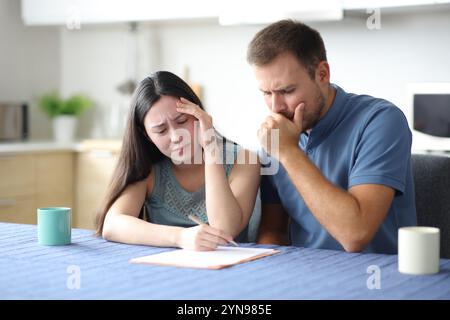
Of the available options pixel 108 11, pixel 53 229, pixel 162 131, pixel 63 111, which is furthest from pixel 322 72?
pixel 63 111

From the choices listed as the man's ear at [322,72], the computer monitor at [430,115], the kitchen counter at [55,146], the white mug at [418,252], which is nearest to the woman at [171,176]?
the man's ear at [322,72]

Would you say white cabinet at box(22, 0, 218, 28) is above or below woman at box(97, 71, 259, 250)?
above

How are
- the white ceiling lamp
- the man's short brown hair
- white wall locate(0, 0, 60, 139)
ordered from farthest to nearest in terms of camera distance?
white wall locate(0, 0, 60, 139) < the white ceiling lamp < the man's short brown hair

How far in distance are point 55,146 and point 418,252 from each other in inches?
120

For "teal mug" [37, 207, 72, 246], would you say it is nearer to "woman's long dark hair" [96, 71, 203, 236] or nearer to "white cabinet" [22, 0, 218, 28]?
"woman's long dark hair" [96, 71, 203, 236]

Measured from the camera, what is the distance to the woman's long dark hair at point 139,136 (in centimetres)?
205

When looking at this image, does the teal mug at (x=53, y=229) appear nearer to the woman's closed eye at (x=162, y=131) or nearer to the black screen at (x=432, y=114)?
the woman's closed eye at (x=162, y=131)

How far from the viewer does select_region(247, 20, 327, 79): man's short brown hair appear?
6.34 feet

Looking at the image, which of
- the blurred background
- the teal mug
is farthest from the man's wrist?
the blurred background

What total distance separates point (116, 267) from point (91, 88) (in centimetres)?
334

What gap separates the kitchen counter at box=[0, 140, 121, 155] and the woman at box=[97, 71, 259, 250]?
6.34 ft

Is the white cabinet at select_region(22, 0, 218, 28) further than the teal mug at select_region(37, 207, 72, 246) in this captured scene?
Yes

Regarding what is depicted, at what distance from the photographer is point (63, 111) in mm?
4582

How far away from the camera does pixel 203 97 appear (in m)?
4.30
